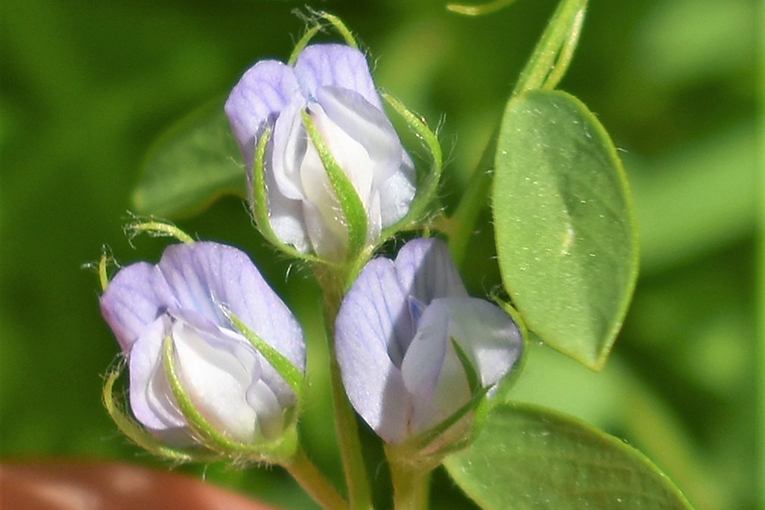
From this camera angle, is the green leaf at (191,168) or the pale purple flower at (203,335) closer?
the pale purple flower at (203,335)

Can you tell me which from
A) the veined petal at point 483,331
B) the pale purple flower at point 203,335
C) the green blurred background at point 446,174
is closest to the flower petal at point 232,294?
the pale purple flower at point 203,335

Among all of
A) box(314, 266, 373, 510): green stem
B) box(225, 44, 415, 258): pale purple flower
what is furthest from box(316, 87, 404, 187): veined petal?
box(314, 266, 373, 510): green stem

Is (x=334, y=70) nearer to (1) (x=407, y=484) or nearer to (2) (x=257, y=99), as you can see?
(2) (x=257, y=99)

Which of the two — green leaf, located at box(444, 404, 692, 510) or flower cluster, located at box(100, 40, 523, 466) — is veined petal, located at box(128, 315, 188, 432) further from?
green leaf, located at box(444, 404, 692, 510)

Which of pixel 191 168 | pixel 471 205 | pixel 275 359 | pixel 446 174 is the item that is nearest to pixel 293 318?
pixel 275 359

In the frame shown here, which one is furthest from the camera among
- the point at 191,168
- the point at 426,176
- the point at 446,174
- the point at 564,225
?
the point at 446,174

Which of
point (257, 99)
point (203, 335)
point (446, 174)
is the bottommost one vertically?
point (446, 174)

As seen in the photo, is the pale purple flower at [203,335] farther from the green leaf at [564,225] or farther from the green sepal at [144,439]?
the green leaf at [564,225]
